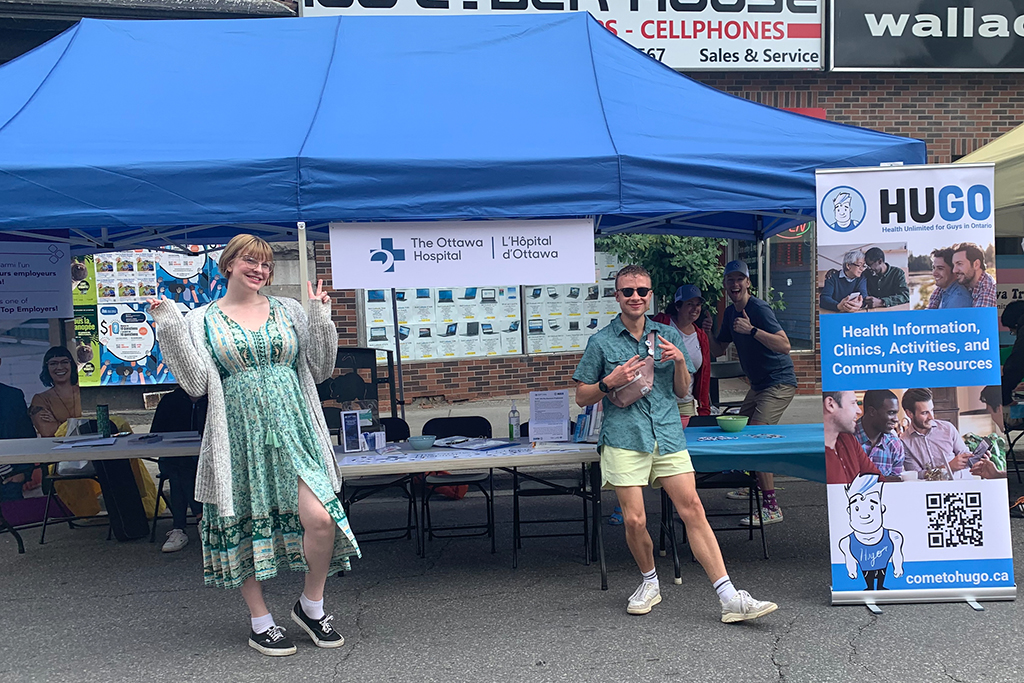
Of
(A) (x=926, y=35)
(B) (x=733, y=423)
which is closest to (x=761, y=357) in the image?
(B) (x=733, y=423)

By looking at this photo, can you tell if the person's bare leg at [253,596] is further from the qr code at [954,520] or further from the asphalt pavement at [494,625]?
the qr code at [954,520]

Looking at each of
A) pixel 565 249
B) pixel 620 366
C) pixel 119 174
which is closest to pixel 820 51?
pixel 565 249

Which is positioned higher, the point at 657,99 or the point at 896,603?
the point at 657,99

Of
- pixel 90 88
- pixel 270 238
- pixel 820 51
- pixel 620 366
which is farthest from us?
pixel 820 51

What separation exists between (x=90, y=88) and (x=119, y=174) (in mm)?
1060

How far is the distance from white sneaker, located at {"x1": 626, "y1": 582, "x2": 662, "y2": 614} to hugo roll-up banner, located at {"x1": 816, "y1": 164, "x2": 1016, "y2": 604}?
88 cm

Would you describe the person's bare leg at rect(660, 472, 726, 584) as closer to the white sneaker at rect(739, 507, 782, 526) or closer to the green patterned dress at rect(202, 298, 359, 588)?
the green patterned dress at rect(202, 298, 359, 588)

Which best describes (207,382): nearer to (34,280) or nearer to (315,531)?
(315,531)

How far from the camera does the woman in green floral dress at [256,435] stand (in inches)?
146

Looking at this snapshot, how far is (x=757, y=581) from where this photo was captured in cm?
482

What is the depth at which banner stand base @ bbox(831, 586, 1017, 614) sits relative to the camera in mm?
4301

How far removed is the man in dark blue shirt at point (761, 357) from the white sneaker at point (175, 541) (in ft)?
12.4

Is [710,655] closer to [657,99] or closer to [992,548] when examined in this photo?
[992,548]

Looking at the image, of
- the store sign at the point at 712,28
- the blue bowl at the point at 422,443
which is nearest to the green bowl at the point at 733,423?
the blue bowl at the point at 422,443
